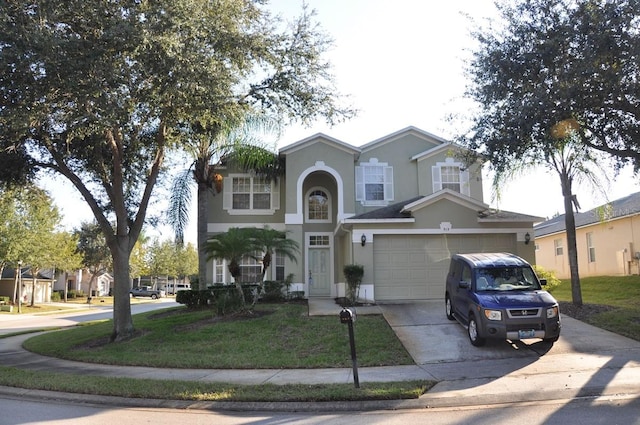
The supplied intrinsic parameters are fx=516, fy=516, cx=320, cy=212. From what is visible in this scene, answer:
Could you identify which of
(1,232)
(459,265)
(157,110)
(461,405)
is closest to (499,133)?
(459,265)

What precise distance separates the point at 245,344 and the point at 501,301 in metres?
6.12

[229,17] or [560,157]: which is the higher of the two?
[229,17]

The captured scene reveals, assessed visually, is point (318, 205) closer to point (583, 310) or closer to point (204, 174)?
point (204, 174)

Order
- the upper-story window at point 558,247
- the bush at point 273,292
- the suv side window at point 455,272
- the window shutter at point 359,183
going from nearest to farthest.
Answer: the suv side window at point 455,272 → the bush at point 273,292 → the window shutter at point 359,183 → the upper-story window at point 558,247

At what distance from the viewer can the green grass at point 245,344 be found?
11023 millimetres

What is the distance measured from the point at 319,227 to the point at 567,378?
14.8 m

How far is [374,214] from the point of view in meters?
18.8

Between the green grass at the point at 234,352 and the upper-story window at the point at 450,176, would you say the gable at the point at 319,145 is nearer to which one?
the upper-story window at the point at 450,176

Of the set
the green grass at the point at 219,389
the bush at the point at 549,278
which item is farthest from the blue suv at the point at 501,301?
the bush at the point at 549,278

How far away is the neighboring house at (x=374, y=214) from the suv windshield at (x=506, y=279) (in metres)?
6.20

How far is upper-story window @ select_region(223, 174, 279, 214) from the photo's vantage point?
2269cm

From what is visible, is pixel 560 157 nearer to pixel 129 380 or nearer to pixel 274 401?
pixel 274 401

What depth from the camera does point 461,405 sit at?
7359 mm

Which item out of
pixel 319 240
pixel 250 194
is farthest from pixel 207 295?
pixel 319 240
